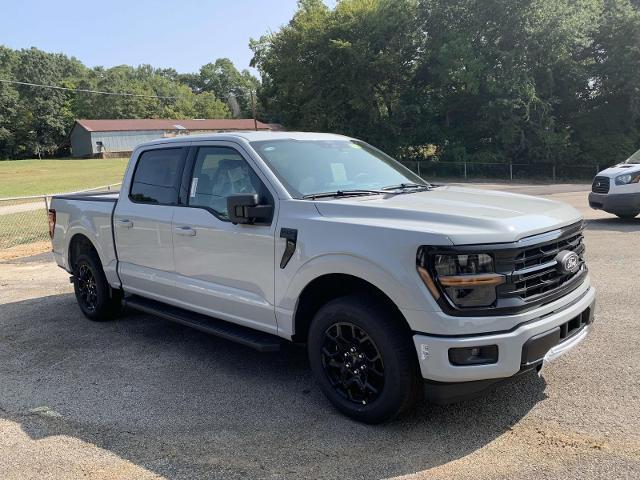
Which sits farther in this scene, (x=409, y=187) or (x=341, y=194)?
(x=409, y=187)

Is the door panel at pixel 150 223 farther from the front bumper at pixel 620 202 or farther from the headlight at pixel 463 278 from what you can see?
the front bumper at pixel 620 202

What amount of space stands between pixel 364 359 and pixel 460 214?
1109mm

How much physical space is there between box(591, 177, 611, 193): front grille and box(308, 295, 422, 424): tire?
389 inches

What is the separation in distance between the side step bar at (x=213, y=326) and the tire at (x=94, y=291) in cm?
63

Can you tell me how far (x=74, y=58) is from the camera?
12212 cm

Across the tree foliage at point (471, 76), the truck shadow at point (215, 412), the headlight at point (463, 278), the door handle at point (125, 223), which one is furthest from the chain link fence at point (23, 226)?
the tree foliage at point (471, 76)

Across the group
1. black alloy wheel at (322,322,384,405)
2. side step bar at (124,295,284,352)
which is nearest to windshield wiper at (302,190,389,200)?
black alloy wheel at (322,322,384,405)

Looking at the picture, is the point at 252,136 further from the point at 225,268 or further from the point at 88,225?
the point at 88,225

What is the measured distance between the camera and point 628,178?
11312 millimetres

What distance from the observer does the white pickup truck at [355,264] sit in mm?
3197

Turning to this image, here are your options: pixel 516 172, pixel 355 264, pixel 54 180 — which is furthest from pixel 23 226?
pixel 54 180

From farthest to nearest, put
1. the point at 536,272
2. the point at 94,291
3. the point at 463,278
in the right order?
1. the point at 94,291
2. the point at 536,272
3. the point at 463,278

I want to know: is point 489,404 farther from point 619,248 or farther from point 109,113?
point 109,113

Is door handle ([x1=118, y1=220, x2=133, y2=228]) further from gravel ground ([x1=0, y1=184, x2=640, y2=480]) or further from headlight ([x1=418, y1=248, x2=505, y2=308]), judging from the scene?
headlight ([x1=418, y1=248, x2=505, y2=308])
